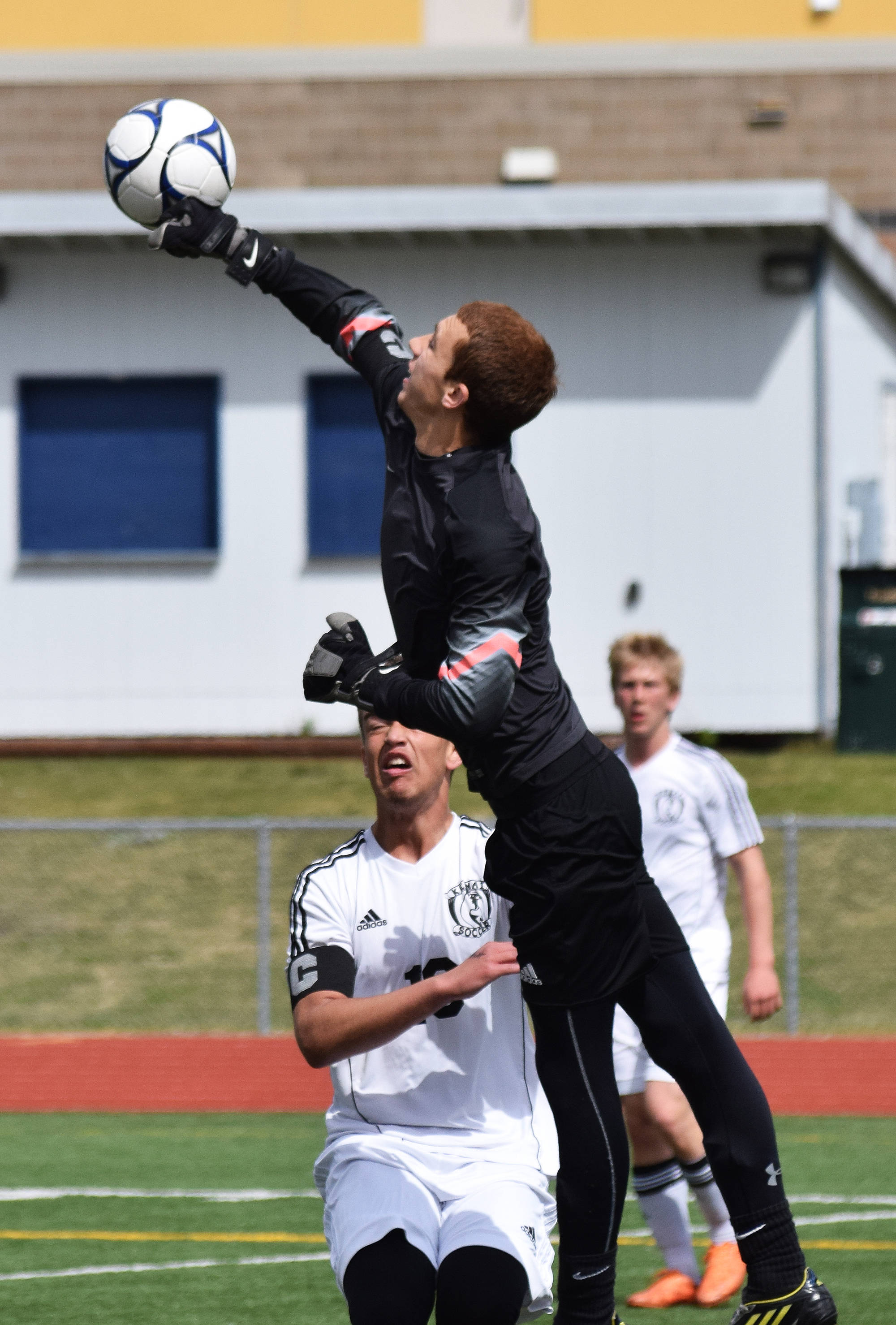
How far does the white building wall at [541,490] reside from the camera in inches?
746

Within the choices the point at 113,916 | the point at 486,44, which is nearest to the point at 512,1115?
the point at 113,916

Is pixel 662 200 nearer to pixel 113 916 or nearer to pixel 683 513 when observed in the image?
pixel 683 513

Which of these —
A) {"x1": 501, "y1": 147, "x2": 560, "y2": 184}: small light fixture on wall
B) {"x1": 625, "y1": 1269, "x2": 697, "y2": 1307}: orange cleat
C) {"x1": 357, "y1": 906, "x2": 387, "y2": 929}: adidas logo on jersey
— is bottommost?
{"x1": 625, "y1": 1269, "x2": 697, "y2": 1307}: orange cleat

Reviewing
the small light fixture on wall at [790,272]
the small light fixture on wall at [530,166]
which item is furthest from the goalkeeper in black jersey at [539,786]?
the small light fixture on wall at [530,166]

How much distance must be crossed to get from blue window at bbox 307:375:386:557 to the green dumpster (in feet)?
15.7

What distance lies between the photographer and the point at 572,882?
425 cm

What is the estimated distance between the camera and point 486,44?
20.8 meters

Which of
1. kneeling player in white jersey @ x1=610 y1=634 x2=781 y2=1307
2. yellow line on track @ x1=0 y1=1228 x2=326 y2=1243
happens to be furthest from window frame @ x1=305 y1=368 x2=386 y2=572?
kneeling player in white jersey @ x1=610 y1=634 x2=781 y2=1307

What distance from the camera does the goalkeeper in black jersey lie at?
4.09m

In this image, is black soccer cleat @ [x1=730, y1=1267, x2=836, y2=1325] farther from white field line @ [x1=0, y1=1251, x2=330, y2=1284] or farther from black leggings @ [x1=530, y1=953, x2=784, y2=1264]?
white field line @ [x1=0, y1=1251, x2=330, y2=1284]

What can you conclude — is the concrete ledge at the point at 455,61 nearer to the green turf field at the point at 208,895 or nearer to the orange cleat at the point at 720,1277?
the green turf field at the point at 208,895

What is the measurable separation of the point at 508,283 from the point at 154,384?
3753 mm

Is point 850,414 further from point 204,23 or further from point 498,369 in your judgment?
point 498,369

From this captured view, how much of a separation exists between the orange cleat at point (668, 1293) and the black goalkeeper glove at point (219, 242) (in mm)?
3470
